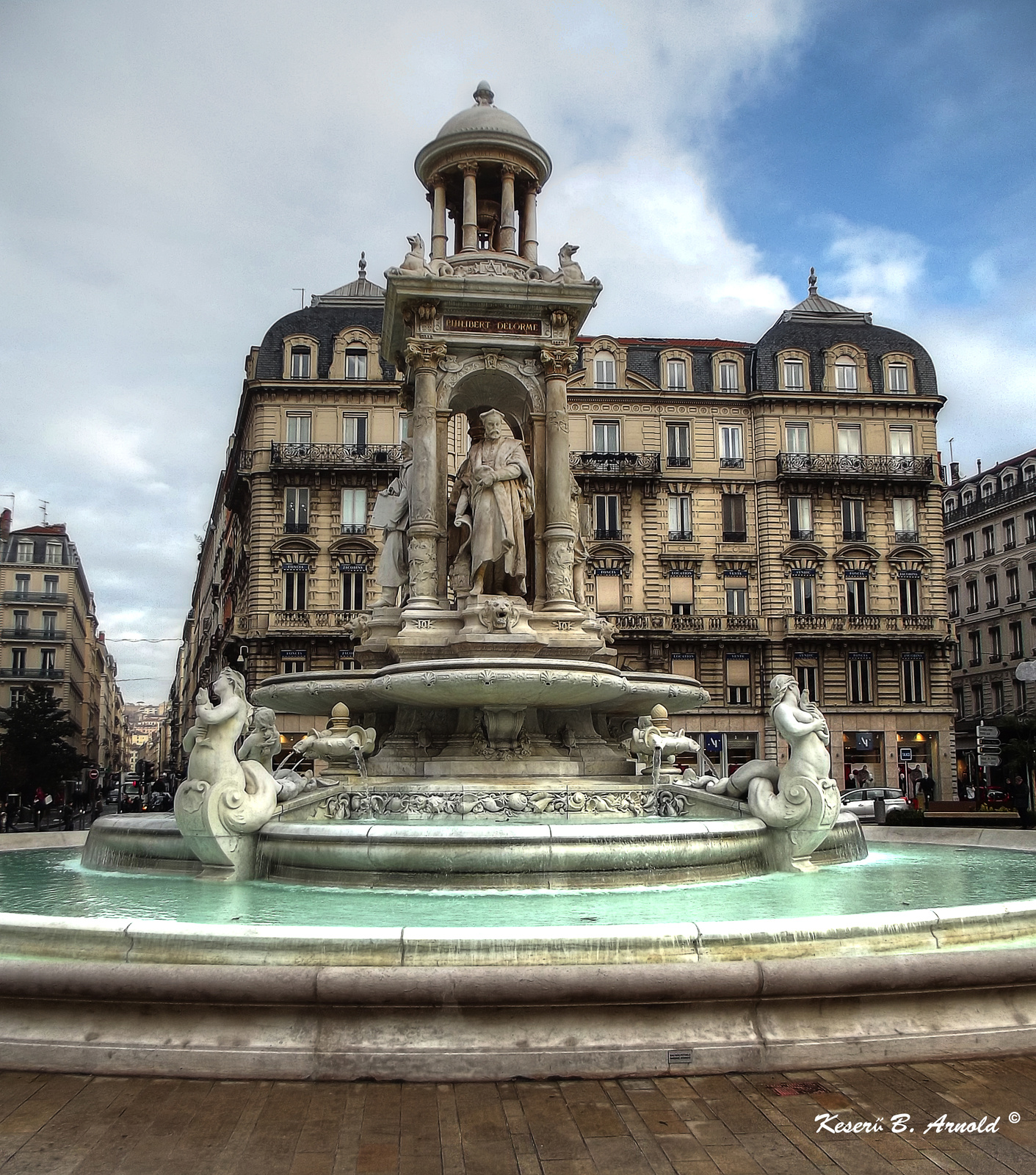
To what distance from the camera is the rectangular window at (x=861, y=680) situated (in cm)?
4859

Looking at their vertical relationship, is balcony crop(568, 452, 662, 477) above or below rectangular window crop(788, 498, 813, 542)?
above

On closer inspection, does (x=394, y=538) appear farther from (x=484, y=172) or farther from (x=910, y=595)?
(x=910, y=595)

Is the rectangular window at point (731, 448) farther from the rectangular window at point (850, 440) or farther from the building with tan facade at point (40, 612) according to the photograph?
the building with tan facade at point (40, 612)

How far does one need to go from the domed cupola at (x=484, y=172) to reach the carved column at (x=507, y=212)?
0.01 metres

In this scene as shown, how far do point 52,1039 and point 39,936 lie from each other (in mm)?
780

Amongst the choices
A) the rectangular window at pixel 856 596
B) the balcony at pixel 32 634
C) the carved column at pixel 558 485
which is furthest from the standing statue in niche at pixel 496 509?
the balcony at pixel 32 634

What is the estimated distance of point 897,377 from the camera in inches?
2055

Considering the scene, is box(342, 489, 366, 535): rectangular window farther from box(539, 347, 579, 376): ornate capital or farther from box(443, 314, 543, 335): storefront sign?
box(539, 347, 579, 376): ornate capital

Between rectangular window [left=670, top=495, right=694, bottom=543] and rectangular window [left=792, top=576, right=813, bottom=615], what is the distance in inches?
207

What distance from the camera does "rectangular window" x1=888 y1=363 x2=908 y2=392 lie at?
52.1 metres

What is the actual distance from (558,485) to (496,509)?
43.3 inches

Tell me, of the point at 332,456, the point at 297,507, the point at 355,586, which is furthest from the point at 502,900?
the point at 297,507

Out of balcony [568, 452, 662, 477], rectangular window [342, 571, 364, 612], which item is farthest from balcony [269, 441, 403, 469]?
balcony [568, 452, 662, 477]

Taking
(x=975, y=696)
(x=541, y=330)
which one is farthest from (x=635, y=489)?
(x=541, y=330)
